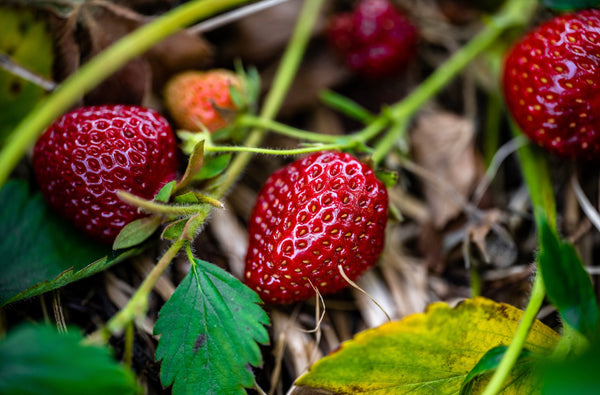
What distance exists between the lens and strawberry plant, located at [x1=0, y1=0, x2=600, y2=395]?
84 centimetres

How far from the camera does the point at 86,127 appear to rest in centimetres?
92

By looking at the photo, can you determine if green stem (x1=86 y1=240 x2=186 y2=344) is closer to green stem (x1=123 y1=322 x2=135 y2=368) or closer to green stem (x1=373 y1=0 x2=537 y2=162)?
green stem (x1=123 y1=322 x2=135 y2=368)

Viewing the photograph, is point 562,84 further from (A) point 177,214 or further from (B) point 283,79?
(A) point 177,214

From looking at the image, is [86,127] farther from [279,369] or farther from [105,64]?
[279,369]

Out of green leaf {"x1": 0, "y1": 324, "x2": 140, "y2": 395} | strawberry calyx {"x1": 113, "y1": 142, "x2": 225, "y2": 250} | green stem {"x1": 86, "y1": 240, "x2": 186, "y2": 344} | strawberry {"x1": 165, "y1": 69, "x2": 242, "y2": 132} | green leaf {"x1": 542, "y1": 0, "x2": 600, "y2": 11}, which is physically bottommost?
green stem {"x1": 86, "y1": 240, "x2": 186, "y2": 344}

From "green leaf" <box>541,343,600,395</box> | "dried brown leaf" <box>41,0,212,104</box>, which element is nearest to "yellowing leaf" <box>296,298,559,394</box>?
"green leaf" <box>541,343,600,395</box>

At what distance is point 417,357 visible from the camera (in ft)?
2.82

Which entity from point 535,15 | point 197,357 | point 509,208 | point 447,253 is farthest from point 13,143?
point 535,15

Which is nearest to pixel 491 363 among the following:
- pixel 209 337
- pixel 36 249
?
pixel 209 337

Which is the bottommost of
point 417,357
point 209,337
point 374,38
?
point 417,357

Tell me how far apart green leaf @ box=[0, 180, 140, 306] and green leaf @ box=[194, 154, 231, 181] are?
0.65 feet

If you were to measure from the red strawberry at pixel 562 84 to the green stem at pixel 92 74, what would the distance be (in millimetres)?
683

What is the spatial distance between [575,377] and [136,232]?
720mm

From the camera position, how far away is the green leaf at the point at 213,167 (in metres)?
0.96
